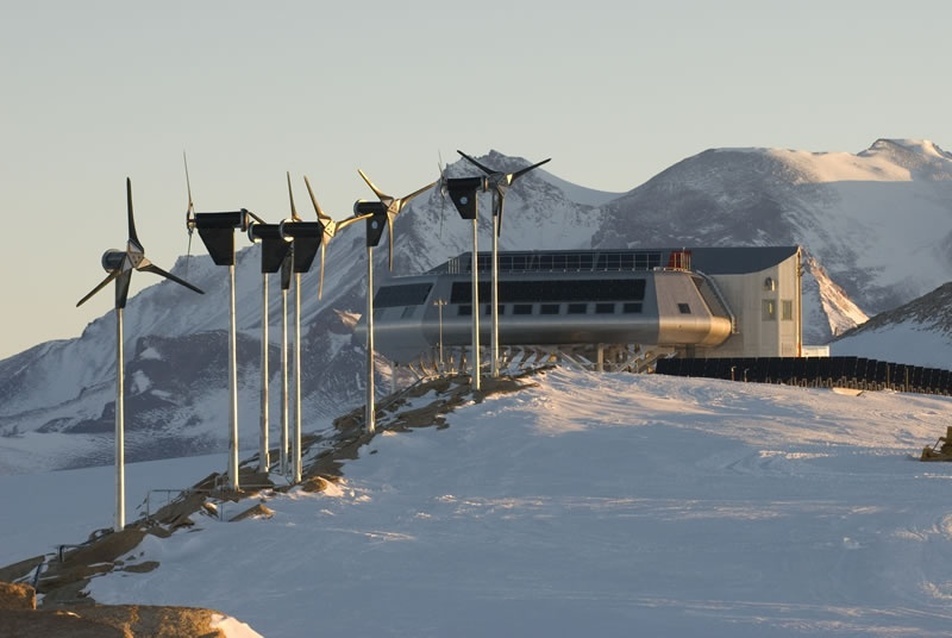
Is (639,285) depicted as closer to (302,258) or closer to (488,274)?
(488,274)

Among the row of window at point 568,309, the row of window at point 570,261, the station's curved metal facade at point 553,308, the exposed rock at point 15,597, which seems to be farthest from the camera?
the row of window at point 570,261

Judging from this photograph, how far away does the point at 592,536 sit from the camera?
231 feet

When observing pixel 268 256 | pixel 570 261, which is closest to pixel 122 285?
pixel 268 256

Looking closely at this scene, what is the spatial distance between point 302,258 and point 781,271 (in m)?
79.5

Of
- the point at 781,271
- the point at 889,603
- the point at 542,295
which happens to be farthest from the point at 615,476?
the point at 781,271

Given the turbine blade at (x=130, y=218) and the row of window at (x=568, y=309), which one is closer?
the turbine blade at (x=130, y=218)

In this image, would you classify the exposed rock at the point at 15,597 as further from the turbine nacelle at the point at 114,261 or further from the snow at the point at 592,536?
the turbine nacelle at the point at 114,261

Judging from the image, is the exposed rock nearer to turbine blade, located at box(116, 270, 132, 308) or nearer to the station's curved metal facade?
turbine blade, located at box(116, 270, 132, 308)

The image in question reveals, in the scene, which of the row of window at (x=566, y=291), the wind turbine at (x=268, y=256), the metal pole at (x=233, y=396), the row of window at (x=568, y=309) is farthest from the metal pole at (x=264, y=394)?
the row of window at (x=566, y=291)

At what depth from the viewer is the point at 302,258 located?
90.3 m

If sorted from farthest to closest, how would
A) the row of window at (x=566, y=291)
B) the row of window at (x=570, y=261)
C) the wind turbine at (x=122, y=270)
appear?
the row of window at (x=570, y=261)
the row of window at (x=566, y=291)
the wind turbine at (x=122, y=270)

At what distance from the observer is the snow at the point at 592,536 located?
57.1 m

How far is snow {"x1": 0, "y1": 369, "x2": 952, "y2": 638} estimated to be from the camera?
5706 cm

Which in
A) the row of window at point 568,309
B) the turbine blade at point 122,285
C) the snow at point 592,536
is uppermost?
the turbine blade at point 122,285
